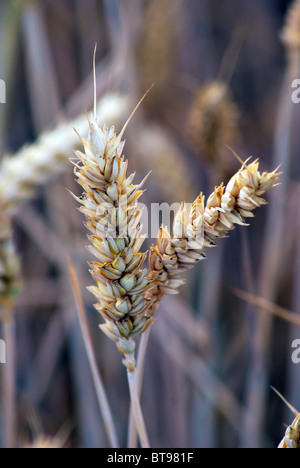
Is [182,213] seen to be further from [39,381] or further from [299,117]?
[299,117]

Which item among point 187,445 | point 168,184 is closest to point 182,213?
point 168,184

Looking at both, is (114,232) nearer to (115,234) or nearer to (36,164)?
(115,234)

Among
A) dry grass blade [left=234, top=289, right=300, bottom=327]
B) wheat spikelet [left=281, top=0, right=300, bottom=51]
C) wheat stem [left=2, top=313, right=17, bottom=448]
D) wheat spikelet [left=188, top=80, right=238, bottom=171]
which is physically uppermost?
wheat spikelet [left=281, top=0, right=300, bottom=51]

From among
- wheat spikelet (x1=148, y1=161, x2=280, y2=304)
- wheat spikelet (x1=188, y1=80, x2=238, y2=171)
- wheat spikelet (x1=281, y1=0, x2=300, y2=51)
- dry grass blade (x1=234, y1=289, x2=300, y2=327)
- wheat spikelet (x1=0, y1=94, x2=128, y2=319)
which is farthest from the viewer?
wheat spikelet (x1=188, y1=80, x2=238, y2=171)

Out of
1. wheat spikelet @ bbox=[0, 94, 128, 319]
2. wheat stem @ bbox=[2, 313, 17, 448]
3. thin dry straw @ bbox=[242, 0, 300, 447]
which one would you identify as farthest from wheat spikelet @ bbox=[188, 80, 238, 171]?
wheat stem @ bbox=[2, 313, 17, 448]

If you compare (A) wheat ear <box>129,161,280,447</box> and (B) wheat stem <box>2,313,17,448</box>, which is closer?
(A) wheat ear <box>129,161,280,447</box>

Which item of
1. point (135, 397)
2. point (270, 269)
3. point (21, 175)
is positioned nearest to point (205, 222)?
point (135, 397)

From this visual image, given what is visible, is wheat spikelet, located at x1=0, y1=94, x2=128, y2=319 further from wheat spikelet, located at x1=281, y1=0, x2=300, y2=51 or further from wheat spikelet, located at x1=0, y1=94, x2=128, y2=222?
wheat spikelet, located at x1=281, y1=0, x2=300, y2=51
